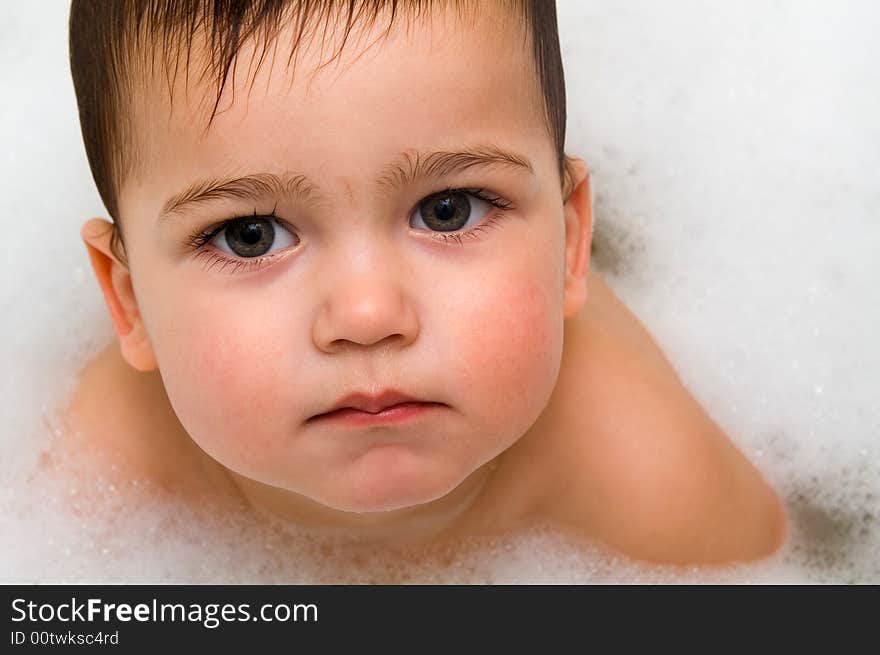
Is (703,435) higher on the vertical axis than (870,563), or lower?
higher

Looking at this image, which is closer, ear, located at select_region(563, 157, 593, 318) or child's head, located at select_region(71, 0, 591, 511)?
child's head, located at select_region(71, 0, 591, 511)

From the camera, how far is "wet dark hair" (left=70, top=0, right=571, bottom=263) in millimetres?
959

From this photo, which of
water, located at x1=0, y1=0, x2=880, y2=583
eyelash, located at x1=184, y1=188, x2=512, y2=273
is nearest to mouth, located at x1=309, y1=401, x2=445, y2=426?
eyelash, located at x1=184, y1=188, x2=512, y2=273

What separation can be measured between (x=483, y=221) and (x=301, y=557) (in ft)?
1.75

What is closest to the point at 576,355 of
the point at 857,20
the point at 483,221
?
the point at 483,221

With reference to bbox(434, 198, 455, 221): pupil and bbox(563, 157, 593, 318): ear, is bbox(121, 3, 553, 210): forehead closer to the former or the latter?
bbox(434, 198, 455, 221): pupil

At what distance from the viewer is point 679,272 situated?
1.61 metres

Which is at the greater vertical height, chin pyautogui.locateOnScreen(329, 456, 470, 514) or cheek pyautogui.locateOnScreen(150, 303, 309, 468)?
cheek pyautogui.locateOnScreen(150, 303, 309, 468)

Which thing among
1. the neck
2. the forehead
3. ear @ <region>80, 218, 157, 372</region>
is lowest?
the neck

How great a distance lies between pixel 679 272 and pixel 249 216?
29.3 inches

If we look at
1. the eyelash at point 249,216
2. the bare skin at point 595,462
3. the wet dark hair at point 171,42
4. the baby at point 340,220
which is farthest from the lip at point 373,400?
the bare skin at point 595,462

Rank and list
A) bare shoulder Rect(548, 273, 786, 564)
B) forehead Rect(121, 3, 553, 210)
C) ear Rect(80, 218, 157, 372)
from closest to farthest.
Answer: forehead Rect(121, 3, 553, 210)
ear Rect(80, 218, 157, 372)
bare shoulder Rect(548, 273, 786, 564)

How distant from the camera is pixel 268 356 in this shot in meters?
1.01
